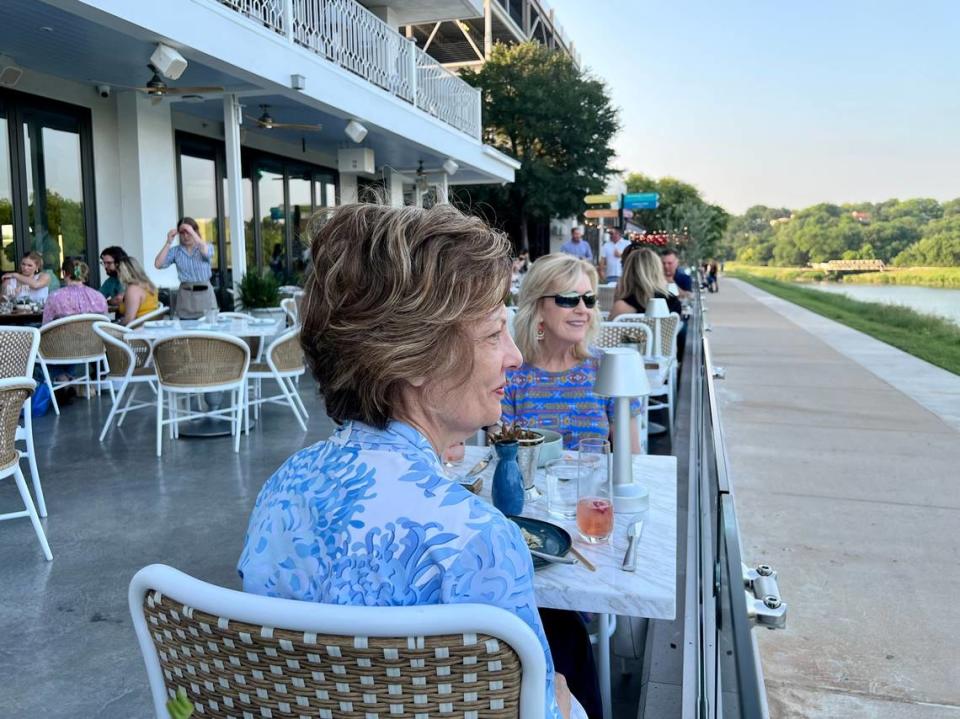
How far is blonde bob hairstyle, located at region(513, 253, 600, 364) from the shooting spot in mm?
2898

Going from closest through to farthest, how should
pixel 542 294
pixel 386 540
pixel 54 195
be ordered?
pixel 386 540 → pixel 542 294 → pixel 54 195

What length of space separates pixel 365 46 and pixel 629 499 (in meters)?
9.61

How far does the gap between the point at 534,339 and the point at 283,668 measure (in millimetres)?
2135

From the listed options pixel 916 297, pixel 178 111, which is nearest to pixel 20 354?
pixel 178 111

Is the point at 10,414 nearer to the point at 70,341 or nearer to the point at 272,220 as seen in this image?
the point at 70,341

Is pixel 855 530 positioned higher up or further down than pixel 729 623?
further down

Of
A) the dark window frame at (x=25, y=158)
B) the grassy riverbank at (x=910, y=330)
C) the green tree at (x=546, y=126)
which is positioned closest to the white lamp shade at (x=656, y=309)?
the grassy riverbank at (x=910, y=330)

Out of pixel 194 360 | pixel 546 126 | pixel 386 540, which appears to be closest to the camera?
pixel 386 540

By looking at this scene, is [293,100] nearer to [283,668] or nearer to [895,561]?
[895,561]

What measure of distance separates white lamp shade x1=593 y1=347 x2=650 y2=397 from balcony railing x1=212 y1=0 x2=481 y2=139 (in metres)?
6.76

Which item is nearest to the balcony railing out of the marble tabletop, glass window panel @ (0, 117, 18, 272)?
glass window panel @ (0, 117, 18, 272)

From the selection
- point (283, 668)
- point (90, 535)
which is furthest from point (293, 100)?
point (283, 668)

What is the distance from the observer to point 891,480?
4.61m

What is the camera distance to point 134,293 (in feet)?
21.6
